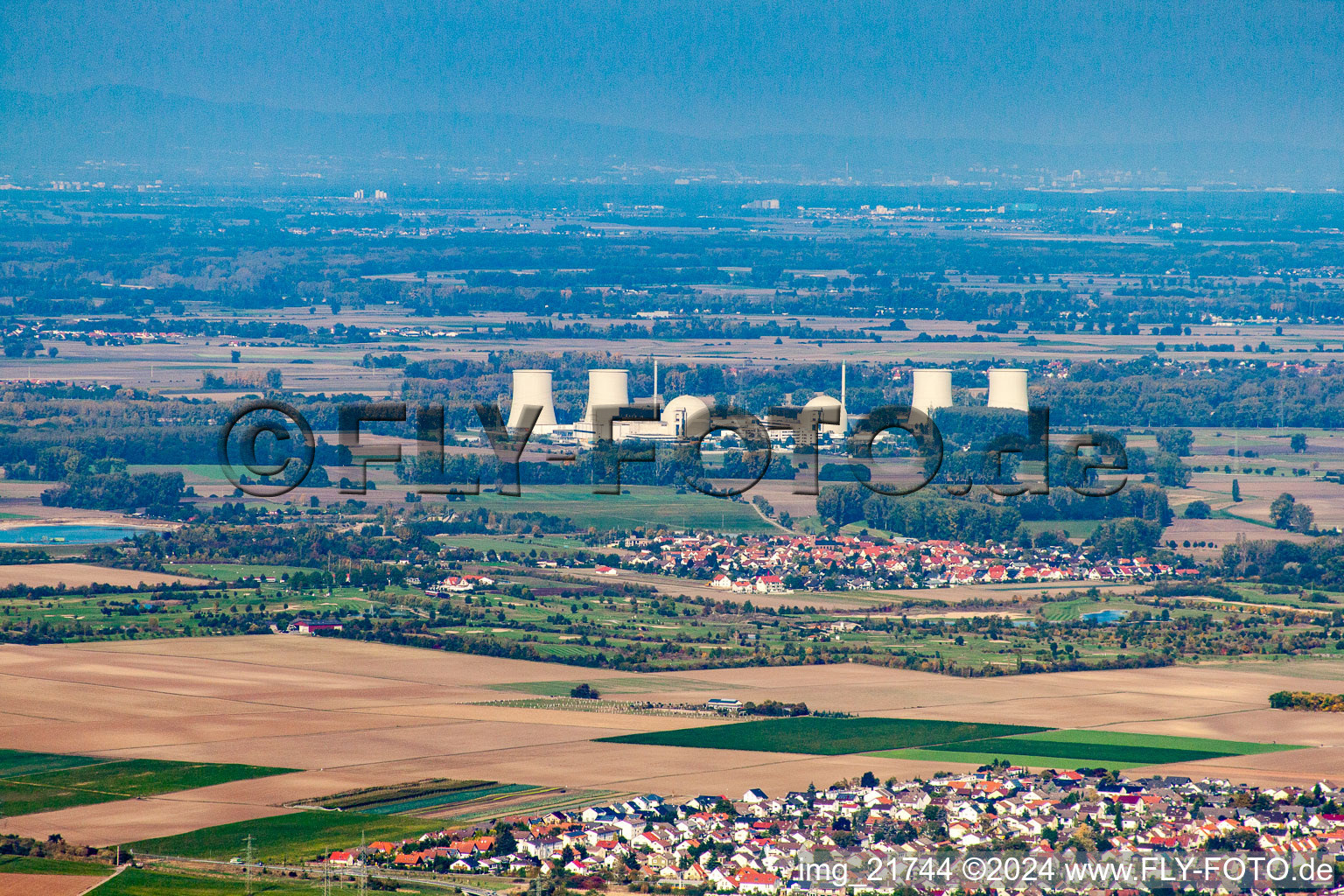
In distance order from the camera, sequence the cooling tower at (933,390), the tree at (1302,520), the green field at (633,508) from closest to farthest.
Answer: the green field at (633,508)
the tree at (1302,520)
the cooling tower at (933,390)

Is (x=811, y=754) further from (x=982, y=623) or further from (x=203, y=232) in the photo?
(x=203, y=232)

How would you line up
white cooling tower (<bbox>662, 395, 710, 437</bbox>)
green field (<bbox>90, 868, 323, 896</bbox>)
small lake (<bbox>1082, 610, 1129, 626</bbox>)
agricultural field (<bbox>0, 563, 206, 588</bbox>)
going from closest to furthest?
green field (<bbox>90, 868, 323, 896</bbox>) < small lake (<bbox>1082, 610, 1129, 626</bbox>) < agricultural field (<bbox>0, 563, 206, 588</bbox>) < white cooling tower (<bbox>662, 395, 710, 437</bbox>)

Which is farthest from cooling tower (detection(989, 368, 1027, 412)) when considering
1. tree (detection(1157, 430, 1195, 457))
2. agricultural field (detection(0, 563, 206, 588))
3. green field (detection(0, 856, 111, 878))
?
green field (detection(0, 856, 111, 878))

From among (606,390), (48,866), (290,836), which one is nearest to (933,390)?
(606,390)

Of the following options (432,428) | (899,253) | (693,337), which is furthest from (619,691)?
(899,253)

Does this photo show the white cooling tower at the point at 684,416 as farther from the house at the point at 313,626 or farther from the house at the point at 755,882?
the house at the point at 755,882

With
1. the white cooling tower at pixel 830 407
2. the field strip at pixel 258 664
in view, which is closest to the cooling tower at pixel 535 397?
the white cooling tower at pixel 830 407

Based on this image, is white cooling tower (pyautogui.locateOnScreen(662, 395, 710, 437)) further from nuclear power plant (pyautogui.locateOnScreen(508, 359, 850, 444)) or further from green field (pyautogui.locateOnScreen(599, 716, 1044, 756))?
green field (pyautogui.locateOnScreen(599, 716, 1044, 756))
